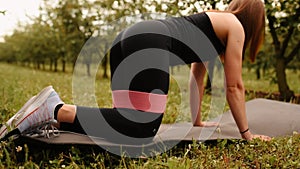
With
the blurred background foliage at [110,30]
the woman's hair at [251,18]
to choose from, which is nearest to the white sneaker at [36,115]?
the woman's hair at [251,18]

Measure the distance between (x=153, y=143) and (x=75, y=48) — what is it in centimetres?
1520

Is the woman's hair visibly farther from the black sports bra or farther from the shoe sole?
the shoe sole

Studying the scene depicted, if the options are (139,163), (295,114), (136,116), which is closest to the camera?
(139,163)

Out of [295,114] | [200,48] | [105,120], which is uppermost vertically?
[200,48]

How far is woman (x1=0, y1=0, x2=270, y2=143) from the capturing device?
2322 millimetres

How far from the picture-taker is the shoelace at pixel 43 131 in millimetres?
2234

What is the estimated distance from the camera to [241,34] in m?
2.58

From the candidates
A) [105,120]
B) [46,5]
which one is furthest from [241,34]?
[46,5]

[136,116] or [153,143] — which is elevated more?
[136,116]

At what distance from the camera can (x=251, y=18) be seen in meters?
2.65

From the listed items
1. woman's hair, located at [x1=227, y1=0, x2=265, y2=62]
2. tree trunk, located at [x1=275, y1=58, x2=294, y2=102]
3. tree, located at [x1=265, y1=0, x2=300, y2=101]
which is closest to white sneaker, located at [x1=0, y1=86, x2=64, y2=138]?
woman's hair, located at [x1=227, y1=0, x2=265, y2=62]

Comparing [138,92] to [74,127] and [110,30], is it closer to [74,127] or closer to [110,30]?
[74,127]

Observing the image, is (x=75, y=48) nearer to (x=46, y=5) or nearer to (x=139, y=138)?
(x=46, y=5)

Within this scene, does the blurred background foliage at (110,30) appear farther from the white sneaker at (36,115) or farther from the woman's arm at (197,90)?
the white sneaker at (36,115)
